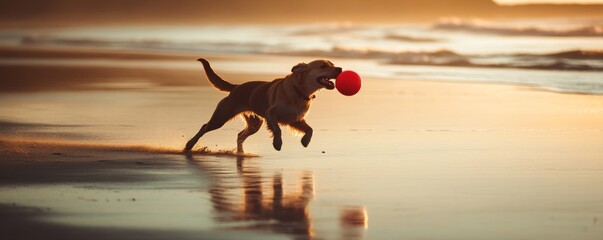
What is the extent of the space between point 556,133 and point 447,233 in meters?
6.42

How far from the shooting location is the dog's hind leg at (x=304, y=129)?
12578 millimetres

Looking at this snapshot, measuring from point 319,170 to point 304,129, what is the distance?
162 centimetres

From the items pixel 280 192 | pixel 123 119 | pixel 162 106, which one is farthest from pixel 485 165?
pixel 162 106

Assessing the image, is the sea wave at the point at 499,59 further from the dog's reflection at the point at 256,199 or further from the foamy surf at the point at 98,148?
the dog's reflection at the point at 256,199

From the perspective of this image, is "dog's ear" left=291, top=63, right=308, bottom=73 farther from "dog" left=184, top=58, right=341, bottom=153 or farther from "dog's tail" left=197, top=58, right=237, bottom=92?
"dog's tail" left=197, top=58, right=237, bottom=92

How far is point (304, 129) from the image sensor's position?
41.9 feet

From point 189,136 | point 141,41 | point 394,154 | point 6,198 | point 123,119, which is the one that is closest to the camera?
point 6,198

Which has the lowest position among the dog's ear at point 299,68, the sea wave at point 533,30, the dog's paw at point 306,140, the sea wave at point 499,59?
the dog's paw at point 306,140

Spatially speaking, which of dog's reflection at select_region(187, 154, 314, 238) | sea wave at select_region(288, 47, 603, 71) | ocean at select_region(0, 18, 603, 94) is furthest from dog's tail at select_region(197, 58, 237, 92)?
sea wave at select_region(288, 47, 603, 71)

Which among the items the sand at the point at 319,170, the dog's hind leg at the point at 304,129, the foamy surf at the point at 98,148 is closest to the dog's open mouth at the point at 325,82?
the dog's hind leg at the point at 304,129

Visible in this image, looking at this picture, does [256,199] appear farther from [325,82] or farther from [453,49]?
[453,49]

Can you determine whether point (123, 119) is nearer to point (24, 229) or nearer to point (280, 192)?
point (280, 192)

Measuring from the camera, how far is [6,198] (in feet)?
30.7

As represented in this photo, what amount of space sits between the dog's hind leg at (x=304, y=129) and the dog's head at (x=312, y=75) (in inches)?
14.8
